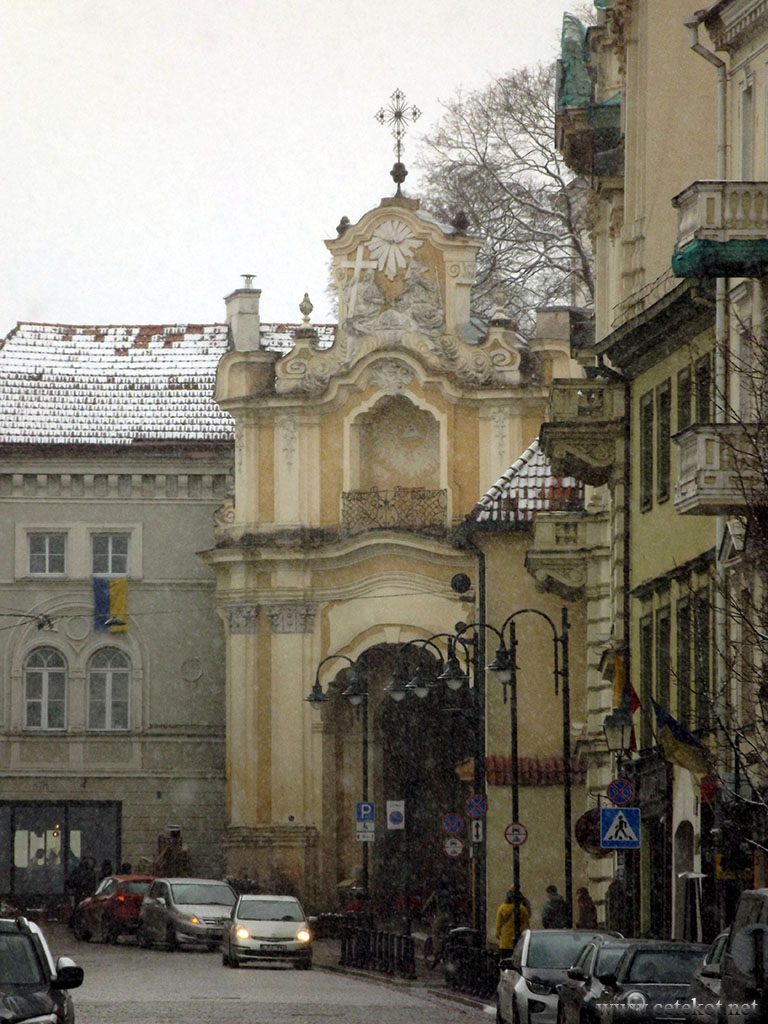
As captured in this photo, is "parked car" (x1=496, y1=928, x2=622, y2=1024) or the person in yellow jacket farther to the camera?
the person in yellow jacket

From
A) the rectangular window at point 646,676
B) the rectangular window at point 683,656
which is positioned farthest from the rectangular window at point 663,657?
the rectangular window at point 683,656

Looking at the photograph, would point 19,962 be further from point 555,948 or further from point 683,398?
point 683,398

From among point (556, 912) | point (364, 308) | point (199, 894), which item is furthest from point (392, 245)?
point (556, 912)

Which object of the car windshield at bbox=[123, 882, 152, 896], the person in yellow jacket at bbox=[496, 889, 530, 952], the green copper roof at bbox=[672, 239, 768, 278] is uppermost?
the green copper roof at bbox=[672, 239, 768, 278]

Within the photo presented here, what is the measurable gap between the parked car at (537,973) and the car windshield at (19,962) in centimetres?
662

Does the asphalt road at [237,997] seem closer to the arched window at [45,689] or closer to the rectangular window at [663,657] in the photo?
the rectangular window at [663,657]

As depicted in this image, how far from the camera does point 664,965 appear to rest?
68.0 feet

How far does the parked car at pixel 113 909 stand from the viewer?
156 feet

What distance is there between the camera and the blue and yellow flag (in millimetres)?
28794

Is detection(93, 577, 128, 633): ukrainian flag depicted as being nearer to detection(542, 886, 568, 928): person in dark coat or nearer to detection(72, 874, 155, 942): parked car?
detection(72, 874, 155, 942): parked car

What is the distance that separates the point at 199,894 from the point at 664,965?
83.0ft

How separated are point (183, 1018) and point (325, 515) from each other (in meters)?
34.3

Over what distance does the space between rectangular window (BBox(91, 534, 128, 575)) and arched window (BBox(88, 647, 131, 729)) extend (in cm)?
216

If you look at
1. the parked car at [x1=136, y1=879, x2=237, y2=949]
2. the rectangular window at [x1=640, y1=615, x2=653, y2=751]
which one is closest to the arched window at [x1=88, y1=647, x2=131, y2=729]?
the parked car at [x1=136, y1=879, x2=237, y2=949]
